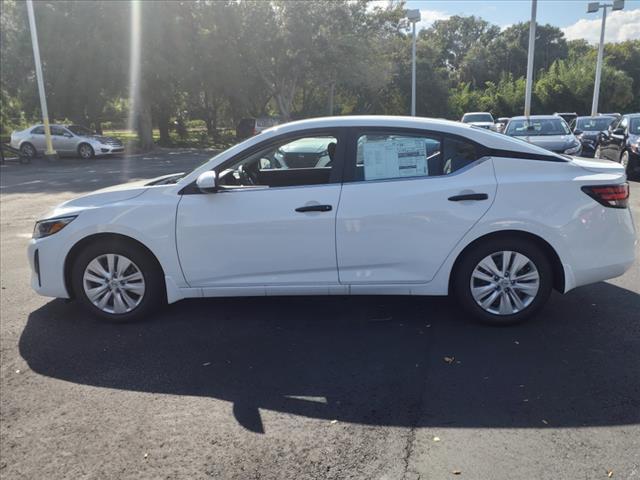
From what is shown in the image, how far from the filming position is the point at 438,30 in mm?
86938

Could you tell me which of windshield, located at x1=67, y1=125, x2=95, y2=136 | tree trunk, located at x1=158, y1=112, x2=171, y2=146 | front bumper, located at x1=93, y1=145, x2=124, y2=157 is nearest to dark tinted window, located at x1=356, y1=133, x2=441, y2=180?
front bumper, located at x1=93, y1=145, x2=124, y2=157

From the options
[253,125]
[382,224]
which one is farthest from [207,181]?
[253,125]

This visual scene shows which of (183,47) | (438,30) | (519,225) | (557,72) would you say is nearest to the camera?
(519,225)

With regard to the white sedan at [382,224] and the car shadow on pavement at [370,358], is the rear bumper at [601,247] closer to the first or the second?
the white sedan at [382,224]

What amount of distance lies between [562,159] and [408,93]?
153ft

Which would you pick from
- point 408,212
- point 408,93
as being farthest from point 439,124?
point 408,93

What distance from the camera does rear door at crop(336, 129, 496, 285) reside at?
425 centimetres

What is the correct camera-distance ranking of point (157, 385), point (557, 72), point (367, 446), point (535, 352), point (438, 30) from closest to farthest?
point (367, 446), point (157, 385), point (535, 352), point (557, 72), point (438, 30)

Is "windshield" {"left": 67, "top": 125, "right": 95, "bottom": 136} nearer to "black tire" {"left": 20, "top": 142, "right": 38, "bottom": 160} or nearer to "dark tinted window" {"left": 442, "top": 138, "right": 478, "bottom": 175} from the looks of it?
"black tire" {"left": 20, "top": 142, "right": 38, "bottom": 160}

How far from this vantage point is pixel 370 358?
156 inches

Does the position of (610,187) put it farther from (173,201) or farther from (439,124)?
(173,201)

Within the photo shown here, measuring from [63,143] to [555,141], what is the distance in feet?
65.3

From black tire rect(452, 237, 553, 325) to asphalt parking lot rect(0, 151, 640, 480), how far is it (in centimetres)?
15

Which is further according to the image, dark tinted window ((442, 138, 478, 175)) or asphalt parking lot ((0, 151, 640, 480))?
dark tinted window ((442, 138, 478, 175))
